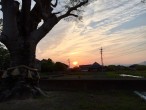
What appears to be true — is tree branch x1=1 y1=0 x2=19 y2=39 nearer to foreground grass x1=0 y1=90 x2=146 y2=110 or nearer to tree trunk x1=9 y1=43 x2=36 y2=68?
tree trunk x1=9 y1=43 x2=36 y2=68

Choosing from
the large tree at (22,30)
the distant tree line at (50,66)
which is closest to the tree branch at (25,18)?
the large tree at (22,30)

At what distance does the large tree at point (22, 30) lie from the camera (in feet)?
43.5

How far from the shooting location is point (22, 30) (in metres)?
14.2

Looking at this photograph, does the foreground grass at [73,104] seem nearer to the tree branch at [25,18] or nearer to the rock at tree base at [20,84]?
the rock at tree base at [20,84]

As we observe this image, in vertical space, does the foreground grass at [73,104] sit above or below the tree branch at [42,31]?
below

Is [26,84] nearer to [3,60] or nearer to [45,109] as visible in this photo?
[45,109]

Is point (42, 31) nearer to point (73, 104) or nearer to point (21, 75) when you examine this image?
point (21, 75)

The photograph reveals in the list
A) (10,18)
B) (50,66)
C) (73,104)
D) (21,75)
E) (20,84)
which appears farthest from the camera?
(50,66)

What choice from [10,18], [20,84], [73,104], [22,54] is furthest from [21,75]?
[73,104]

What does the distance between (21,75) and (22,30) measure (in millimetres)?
2088

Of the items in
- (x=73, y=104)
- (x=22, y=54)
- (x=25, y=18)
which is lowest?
(x=73, y=104)

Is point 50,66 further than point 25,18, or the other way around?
point 50,66

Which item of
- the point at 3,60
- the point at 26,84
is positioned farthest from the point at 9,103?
the point at 3,60

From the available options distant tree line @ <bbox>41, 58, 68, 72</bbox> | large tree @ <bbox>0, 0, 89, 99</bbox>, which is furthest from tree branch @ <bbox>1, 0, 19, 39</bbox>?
distant tree line @ <bbox>41, 58, 68, 72</bbox>
